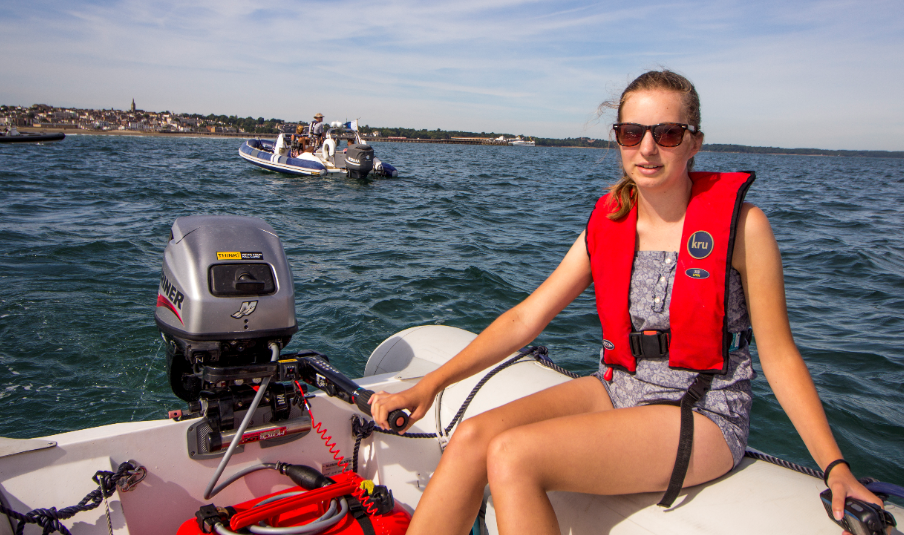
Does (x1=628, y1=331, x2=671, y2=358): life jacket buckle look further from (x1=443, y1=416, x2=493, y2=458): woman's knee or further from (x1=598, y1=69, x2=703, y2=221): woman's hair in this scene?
(x1=443, y1=416, x2=493, y2=458): woman's knee

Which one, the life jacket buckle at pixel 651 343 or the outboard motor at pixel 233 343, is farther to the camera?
the outboard motor at pixel 233 343

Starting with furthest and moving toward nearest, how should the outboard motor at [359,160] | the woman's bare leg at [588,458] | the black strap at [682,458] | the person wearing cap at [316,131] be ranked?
the person wearing cap at [316,131] < the outboard motor at [359,160] < the black strap at [682,458] < the woman's bare leg at [588,458]

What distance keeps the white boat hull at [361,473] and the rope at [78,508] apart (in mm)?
38

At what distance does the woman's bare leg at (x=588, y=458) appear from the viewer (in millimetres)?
1432

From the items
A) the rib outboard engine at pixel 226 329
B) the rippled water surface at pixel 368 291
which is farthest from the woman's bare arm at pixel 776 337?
the rippled water surface at pixel 368 291

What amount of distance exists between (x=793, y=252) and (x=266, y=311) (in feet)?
29.8

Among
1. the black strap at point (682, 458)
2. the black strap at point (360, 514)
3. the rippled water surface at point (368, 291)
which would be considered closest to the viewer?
the black strap at point (682, 458)

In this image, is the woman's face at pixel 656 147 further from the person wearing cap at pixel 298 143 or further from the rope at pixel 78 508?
the person wearing cap at pixel 298 143

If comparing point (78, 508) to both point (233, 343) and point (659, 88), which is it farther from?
point (659, 88)

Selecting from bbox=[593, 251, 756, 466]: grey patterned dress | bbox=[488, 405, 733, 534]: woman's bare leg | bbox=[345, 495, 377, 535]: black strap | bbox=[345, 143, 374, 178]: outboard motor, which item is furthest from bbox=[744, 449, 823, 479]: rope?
bbox=[345, 143, 374, 178]: outboard motor

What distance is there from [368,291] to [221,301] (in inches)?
166

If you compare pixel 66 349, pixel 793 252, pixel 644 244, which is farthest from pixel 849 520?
pixel 793 252

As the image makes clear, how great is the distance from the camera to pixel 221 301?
202cm

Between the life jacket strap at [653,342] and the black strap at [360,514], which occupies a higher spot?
the life jacket strap at [653,342]
